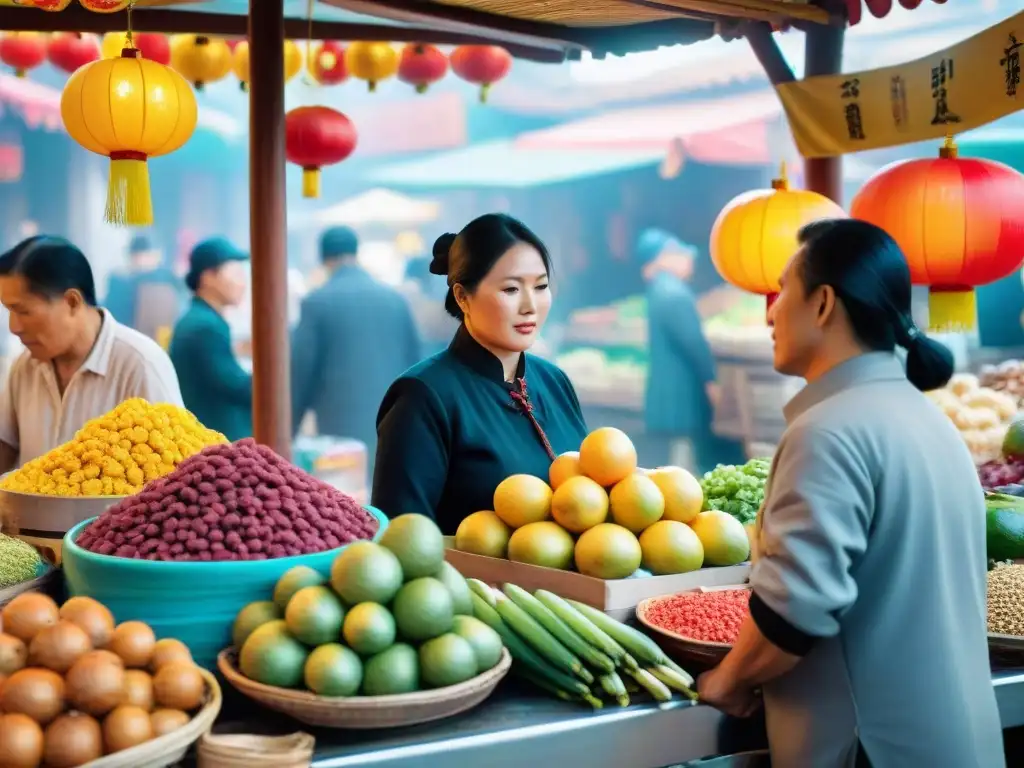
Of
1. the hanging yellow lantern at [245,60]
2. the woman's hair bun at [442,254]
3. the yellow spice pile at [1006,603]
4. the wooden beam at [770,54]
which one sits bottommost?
the yellow spice pile at [1006,603]

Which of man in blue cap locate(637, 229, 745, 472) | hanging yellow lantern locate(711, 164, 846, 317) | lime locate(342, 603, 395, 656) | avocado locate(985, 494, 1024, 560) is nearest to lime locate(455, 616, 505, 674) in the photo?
lime locate(342, 603, 395, 656)

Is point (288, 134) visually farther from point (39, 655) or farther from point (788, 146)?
point (788, 146)

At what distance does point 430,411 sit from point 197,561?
36.9 inches

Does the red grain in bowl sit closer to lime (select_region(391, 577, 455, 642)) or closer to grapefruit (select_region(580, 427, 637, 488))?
grapefruit (select_region(580, 427, 637, 488))

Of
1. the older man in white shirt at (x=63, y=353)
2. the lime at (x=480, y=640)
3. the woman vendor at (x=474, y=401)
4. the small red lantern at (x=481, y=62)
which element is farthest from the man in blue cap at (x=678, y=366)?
the lime at (x=480, y=640)

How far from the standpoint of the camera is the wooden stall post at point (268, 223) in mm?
4180

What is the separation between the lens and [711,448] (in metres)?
8.29

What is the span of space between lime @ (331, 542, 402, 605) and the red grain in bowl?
0.52m

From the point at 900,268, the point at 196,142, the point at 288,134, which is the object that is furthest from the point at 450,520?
the point at 196,142

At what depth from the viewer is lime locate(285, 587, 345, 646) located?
1568mm

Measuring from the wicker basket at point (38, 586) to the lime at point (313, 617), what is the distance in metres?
0.58

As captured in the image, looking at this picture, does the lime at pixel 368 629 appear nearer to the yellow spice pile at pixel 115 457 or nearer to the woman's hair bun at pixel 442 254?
the yellow spice pile at pixel 115 457

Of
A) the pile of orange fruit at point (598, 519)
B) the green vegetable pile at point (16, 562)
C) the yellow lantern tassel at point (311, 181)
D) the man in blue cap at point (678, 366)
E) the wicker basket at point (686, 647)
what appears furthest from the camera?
the man in blue cap at point (678, 366)

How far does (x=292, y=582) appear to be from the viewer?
5.40 feet
